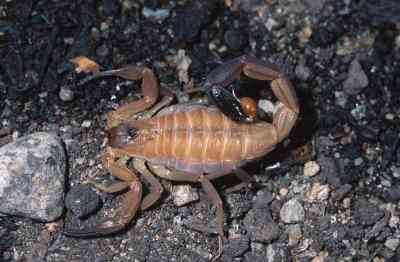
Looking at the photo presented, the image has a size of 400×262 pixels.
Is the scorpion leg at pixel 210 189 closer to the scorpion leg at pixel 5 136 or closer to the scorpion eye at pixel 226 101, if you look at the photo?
the scorpion eye at pixel 226 101

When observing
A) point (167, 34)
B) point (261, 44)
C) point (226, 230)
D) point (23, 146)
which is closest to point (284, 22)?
point (261, 44)

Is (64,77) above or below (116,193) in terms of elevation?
above

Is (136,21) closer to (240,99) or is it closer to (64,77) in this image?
(64,77)

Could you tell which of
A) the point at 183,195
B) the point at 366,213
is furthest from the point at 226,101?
the point at 366,213

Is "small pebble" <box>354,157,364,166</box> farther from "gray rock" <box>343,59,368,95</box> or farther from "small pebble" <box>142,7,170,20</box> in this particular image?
"small pebble" <box>142,7,170,20</box>

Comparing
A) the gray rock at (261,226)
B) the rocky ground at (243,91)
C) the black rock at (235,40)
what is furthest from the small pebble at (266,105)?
the gray rock at (261,226)

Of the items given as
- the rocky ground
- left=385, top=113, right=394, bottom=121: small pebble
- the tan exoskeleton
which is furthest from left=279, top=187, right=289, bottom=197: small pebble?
left=385, top=113, right=394, bottom=121: small pebble

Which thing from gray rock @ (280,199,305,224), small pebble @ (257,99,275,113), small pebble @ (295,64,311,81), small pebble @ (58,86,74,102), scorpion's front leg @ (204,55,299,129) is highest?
scorpion's front leg @ (204,55,299,129)
